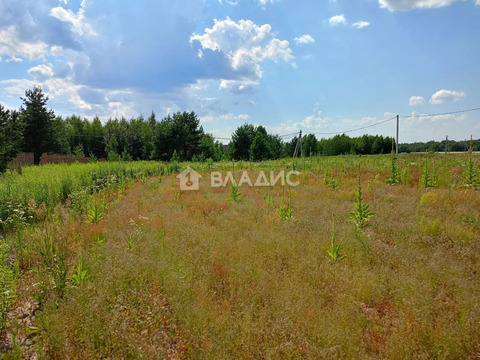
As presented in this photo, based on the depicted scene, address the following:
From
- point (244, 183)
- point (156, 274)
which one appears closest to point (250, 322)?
point (156, 274)

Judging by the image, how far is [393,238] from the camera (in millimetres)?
5770

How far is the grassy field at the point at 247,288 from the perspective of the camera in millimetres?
2990

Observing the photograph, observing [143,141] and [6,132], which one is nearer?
[6,132]

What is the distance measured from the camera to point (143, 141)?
48.1 metres

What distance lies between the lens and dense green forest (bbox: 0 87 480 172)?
2621cm

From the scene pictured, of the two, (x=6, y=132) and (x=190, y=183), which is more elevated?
(x=6, y=132)

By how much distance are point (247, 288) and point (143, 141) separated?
4848 cm

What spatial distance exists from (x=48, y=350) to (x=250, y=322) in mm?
2343

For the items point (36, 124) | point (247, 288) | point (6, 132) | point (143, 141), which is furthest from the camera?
point (143, 141)

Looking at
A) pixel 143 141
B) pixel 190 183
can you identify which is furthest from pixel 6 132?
pixel 143 141

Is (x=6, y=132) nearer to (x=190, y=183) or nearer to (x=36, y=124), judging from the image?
(x=190, y=183)

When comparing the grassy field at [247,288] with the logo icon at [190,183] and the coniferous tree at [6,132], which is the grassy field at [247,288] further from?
the coniferous tree at [6,132]

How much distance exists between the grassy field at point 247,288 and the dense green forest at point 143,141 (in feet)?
40.8

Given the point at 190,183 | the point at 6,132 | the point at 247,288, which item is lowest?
the point at 247,288
